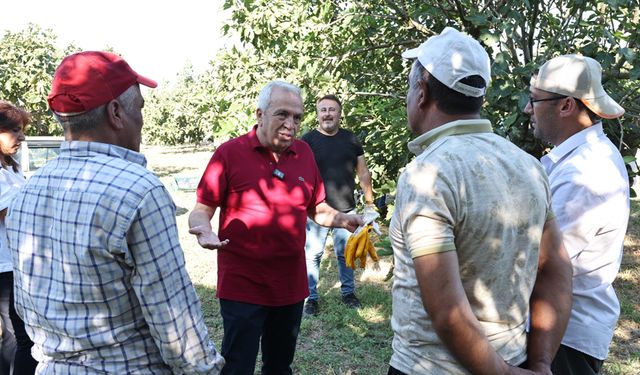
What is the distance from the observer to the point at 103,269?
1.40 metres

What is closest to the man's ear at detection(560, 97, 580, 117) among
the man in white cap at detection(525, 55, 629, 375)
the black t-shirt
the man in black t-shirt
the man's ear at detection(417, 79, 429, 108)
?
the man in white cap at detection(525, 55, 629, 375)

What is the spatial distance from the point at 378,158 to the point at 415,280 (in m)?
5.12

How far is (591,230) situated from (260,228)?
158 cm

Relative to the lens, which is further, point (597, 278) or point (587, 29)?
point (587, 29)

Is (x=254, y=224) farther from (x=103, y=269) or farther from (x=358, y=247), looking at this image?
(x=103, y=269)

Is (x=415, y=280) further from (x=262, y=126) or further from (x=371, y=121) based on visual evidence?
(x=371, y=121)

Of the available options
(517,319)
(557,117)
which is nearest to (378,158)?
(557,117)

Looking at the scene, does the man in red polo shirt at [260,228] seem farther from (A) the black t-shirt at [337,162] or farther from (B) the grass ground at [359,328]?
(A) the black t-shirt at [337,162]

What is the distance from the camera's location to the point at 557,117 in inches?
84.1

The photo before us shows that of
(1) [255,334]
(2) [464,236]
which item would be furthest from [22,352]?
(2) [464,236]

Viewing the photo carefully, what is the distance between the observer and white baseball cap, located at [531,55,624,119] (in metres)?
2.06

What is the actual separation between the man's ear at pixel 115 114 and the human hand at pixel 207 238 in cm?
90

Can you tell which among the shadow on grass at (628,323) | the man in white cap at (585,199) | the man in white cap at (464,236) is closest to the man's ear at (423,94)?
the man in white cap at (464,236)

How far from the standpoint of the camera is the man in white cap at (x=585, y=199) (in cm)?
194
